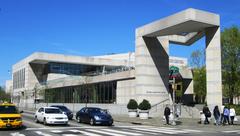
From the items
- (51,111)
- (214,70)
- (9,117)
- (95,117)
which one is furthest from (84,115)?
(214,70)

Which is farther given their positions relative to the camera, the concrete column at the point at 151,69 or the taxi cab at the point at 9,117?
the concrete column at the point at 151,69

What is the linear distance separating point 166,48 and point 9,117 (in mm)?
29576

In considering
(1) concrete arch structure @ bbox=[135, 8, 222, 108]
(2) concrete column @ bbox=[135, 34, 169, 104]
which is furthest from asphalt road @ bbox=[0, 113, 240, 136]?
(2) concrete column @ bbox=[135, 34, 169, 104]

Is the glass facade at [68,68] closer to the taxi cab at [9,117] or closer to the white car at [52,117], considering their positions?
the white car at [52,117]

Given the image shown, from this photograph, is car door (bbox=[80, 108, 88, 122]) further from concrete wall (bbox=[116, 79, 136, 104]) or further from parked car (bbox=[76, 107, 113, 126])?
concrete wall (bbox=[116, 79, 136, 104])

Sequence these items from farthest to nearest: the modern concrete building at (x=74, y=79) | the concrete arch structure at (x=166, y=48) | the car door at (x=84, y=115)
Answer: the modern concrete building at (x=74, y=79) < the concrete arch structure at (x=166, y=48) < the car door at (x=84, y=115)

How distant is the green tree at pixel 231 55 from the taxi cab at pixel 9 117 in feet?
116

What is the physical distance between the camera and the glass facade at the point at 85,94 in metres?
59.7

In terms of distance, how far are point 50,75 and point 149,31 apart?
167 feet

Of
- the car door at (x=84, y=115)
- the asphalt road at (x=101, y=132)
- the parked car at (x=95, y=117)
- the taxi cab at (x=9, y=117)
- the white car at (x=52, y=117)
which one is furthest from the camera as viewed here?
the car door at (x=84, y=115)

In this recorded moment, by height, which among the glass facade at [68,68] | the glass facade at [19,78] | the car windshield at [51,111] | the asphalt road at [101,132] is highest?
the glass facade at [68,68]

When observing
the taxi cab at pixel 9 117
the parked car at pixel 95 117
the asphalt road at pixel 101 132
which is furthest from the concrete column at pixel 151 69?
the taxi cab at pixel 9 117

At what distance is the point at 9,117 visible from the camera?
24.4 metres

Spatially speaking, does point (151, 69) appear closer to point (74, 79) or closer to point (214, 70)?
point (214, 70)
